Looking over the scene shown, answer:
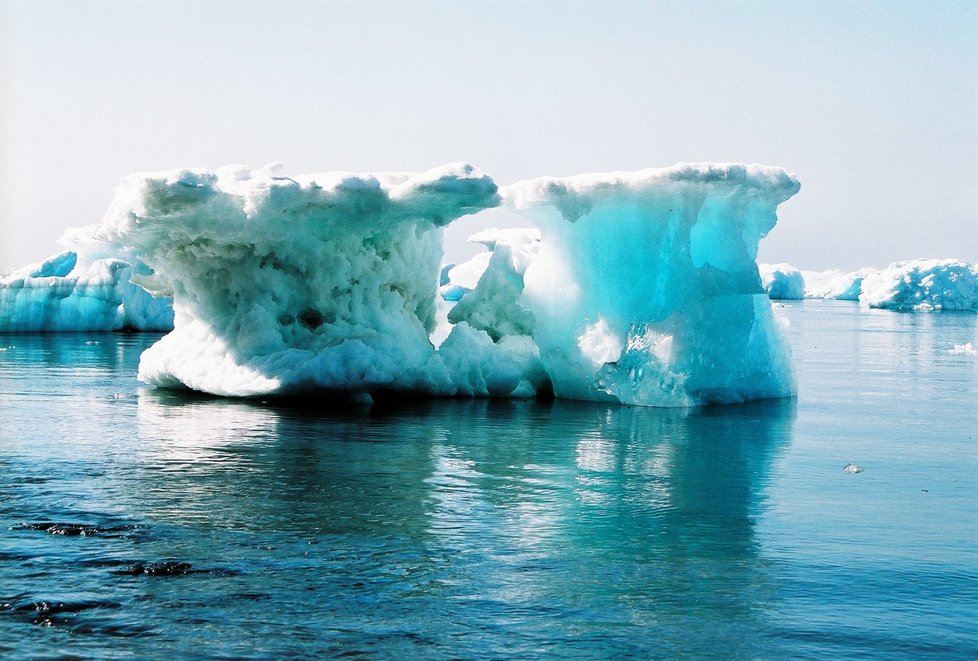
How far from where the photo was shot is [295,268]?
17.4 meters

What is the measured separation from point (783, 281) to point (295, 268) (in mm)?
82788

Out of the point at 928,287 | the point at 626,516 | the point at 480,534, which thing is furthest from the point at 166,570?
the point at 928,287

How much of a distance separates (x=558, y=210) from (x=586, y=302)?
4.59 ft

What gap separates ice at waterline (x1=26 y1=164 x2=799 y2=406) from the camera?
16.0m

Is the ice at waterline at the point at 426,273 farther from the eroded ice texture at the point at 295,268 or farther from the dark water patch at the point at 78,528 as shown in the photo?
the dark water patch at the point at 78,528

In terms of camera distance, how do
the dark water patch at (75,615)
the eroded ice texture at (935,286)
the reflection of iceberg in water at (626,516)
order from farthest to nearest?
the eroded ice texture at (935,286) < the reflection of iceberg in water at (626,516) < the dark water patch at (75,615)

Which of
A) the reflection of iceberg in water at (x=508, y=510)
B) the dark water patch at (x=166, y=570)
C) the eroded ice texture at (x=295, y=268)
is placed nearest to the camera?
the reflection of iceberg in water at (x=508, y=510)

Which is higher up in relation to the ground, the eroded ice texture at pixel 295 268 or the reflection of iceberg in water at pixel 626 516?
the eroded ice texture at pixel 295 268

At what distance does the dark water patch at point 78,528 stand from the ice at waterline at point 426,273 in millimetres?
7390

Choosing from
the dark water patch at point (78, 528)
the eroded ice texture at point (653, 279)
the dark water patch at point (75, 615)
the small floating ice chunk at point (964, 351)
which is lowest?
the dark water patch at point (75, 615)

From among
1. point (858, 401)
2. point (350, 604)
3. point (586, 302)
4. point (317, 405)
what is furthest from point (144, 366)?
point (350, 604)

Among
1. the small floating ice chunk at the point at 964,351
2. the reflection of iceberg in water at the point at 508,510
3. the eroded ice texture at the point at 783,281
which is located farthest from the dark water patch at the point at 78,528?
the eroded ice texture at the point at 783,281

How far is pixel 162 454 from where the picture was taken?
12.2 metres

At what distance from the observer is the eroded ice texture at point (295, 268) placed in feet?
51.9
